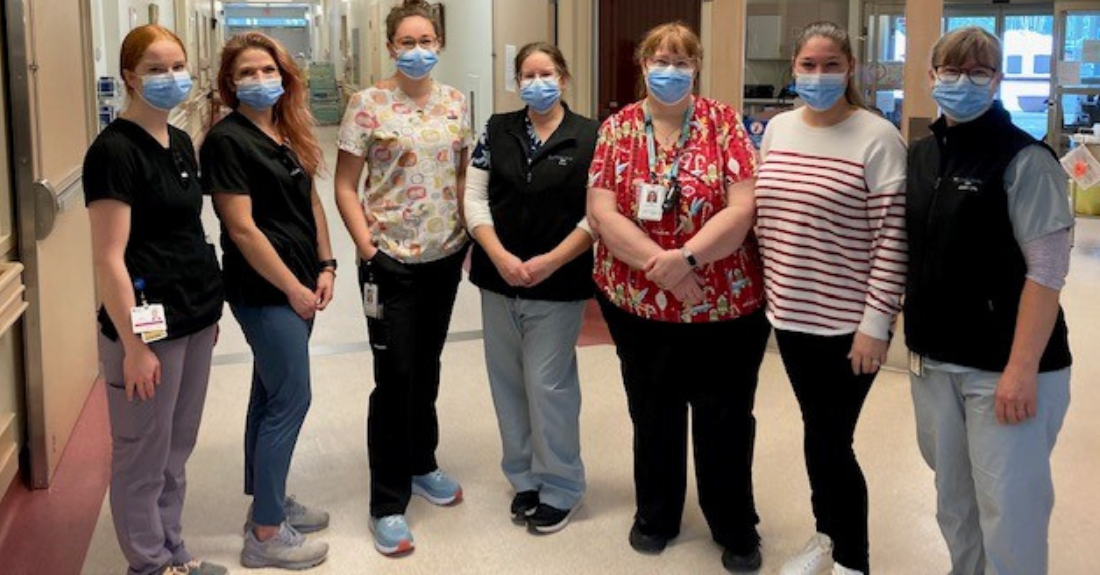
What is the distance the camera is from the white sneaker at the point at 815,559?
2.62 m

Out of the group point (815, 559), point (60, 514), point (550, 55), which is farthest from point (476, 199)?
point (60, 514)

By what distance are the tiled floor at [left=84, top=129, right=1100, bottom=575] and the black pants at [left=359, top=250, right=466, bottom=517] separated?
0.62 ft

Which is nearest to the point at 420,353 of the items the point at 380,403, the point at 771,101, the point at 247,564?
the point at 380,403

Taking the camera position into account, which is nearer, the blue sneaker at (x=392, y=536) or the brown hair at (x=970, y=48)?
the brown hair at (x=970, y=48)

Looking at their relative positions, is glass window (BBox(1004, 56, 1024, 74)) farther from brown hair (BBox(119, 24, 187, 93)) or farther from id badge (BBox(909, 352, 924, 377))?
brown hair (BBox(119, 24, 187, 93))

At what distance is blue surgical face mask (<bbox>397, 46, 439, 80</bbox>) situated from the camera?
2.76m

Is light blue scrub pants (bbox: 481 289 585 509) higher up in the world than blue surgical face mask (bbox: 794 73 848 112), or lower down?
Answer: lower down

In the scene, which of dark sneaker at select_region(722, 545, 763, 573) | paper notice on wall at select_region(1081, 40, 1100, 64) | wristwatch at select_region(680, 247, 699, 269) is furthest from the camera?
paper notice on wall at select_region(1081, 40, 1100, 64)

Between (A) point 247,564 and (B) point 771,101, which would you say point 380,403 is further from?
(B) point 771,101

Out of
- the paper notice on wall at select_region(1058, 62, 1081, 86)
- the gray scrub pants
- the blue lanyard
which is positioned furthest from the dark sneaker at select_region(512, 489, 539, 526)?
the paper notice on wall at select_region(1058, 62, 1081, 86)

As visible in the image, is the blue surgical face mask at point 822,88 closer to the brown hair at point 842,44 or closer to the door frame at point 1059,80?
the brown hair at point 842,44

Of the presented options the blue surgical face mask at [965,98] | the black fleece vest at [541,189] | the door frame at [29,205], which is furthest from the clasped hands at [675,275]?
the door frame at [29,205]

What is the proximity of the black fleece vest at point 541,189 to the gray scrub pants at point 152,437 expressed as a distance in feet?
2.69

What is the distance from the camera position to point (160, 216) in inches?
89.9
